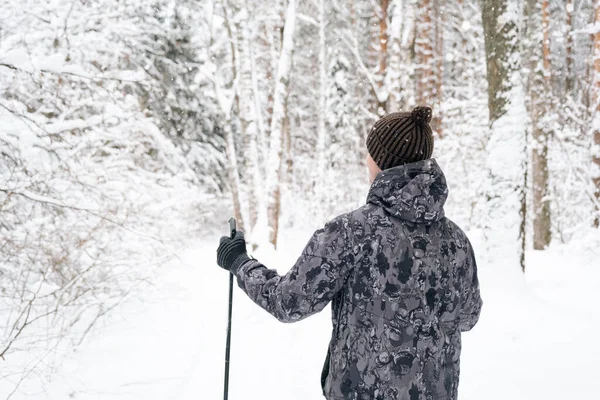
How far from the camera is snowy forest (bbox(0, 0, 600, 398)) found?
4516 millimetres

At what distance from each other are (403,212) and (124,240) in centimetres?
652

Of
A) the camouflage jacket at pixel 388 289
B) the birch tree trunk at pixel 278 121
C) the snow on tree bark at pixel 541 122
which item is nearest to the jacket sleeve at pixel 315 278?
the camouflage jacket at pixel 388 289

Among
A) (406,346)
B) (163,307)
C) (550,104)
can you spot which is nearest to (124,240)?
(163,307)

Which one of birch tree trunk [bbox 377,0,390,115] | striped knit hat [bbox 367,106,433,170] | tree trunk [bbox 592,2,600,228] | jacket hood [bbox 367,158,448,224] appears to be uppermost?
birch tree trunk [bbox 377,0,390,115]

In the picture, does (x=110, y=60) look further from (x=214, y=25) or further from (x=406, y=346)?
(x=406, y=346)

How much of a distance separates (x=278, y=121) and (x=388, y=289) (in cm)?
1067

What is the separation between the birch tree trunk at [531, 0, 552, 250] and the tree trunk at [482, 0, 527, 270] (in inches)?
295

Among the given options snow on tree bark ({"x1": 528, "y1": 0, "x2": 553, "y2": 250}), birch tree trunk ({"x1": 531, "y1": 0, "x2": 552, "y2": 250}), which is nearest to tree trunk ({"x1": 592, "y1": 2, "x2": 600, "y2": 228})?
snow on tree bark ({"x1": 528, "y1": 0, "x2": 553, "y2": 250})

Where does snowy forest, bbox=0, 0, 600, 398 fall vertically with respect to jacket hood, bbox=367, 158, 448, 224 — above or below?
above

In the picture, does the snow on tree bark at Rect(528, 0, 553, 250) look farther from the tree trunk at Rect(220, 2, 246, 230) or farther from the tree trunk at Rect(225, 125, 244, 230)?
the tree trunk at Rect(225, 125, 244, 230)

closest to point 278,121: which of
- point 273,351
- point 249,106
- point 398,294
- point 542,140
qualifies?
point 249,106

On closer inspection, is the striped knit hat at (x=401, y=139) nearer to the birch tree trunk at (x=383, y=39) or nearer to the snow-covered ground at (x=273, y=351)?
the snow-covered ground at (x=273, y=351)

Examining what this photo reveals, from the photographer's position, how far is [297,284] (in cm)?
195

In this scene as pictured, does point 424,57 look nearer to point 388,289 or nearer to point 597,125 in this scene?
point 597,125
